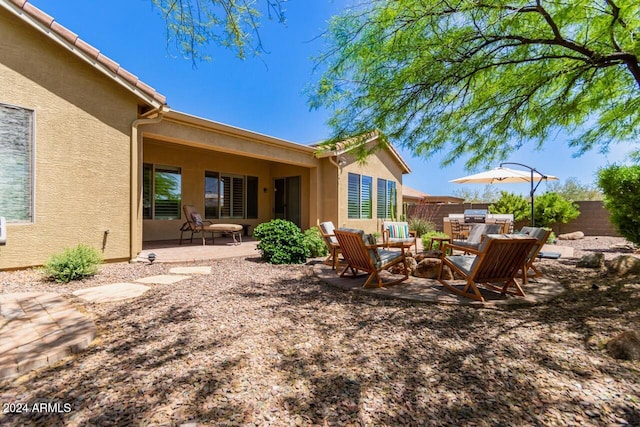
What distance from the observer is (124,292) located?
429cm

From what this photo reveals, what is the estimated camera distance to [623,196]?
7598 mm

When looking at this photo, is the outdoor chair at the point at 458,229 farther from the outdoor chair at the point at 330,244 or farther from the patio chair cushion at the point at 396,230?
the outdoor chair at the point at 330,244

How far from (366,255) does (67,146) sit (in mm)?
5828

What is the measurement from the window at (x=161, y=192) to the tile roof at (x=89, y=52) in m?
3.78

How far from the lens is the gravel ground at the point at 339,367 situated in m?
1.83

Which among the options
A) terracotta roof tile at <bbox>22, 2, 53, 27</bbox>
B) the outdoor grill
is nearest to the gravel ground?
terracotta roof tile at <bbox>22, 2, 53, 27</bbox>

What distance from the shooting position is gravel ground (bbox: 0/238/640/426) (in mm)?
1834

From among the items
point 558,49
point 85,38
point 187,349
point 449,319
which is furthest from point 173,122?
point 558,49

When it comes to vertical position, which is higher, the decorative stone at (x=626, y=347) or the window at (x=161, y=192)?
the window at (x=161, y=192)

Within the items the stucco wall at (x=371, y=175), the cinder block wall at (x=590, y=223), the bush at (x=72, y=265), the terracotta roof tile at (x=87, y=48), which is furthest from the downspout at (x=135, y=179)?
the cinder block wall at (x=590, y=223)

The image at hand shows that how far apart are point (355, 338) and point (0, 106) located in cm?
669

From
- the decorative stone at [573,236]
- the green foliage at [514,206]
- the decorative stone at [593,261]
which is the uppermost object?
the green foliage at [514,206]

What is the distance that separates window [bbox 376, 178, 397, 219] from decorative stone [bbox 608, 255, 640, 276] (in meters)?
8.65

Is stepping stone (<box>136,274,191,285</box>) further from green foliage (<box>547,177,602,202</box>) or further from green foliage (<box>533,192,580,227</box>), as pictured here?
green foliage (<box>547,177,602,202</box>)
